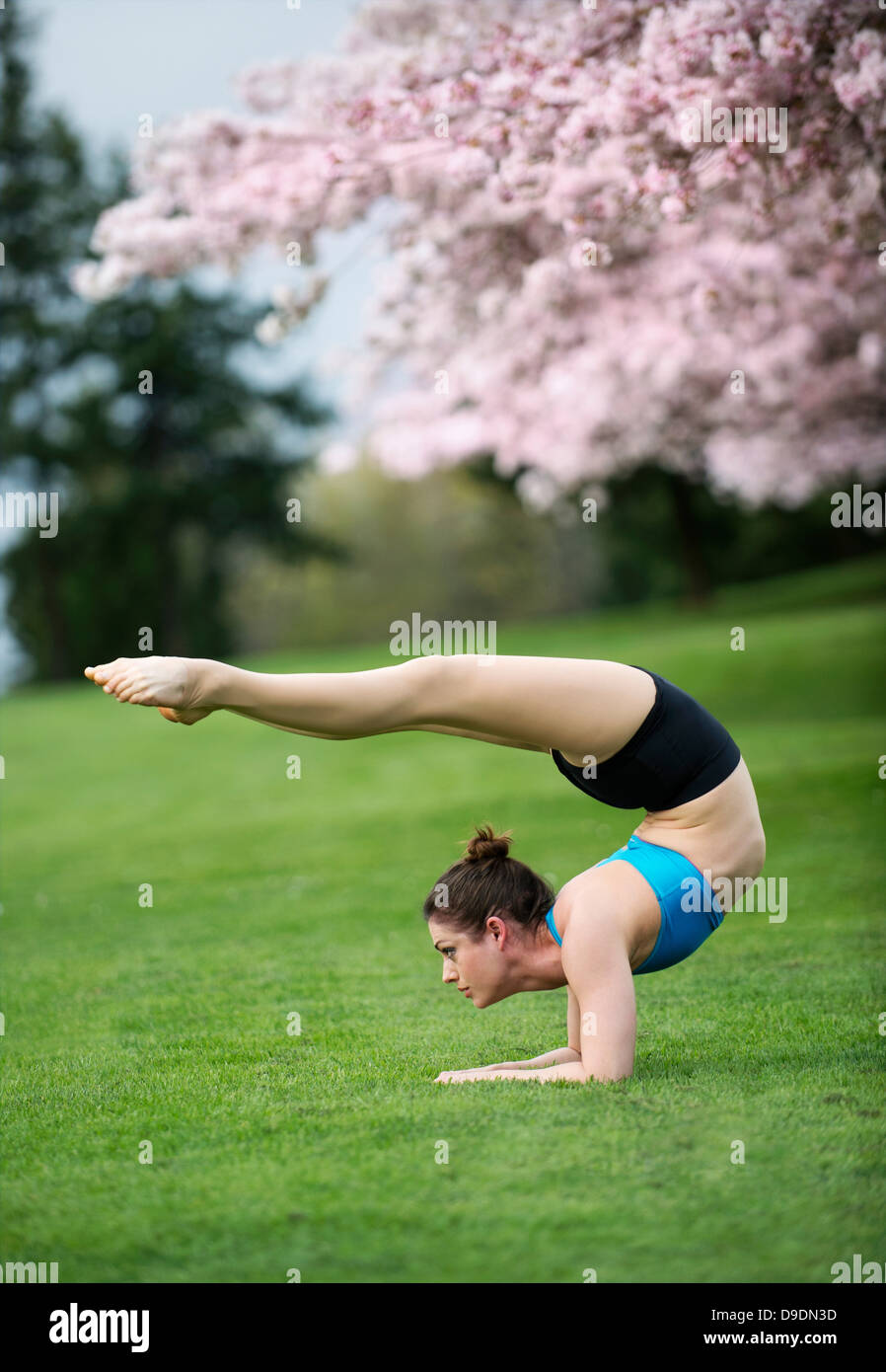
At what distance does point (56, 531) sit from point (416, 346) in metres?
23.0

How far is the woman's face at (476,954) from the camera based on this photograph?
4336 mm

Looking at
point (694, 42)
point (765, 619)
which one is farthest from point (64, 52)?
point (694, 42)

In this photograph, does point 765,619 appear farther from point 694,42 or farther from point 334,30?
point 694,42

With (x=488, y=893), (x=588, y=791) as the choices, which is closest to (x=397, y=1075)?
(x=488, y=893)

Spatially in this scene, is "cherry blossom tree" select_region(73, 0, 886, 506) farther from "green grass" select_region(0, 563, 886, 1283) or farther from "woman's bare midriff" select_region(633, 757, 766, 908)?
"green grass" select_region(0, 563, 886, 1283)

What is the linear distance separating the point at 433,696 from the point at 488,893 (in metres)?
0.76

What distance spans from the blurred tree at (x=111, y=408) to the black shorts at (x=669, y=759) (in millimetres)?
26414

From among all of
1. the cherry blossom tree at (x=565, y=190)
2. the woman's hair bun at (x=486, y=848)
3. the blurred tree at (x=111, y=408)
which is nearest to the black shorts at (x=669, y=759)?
the woman's hair bun at (x=486, y=848)

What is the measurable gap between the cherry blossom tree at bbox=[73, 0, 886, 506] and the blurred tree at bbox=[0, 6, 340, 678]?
17.6 m

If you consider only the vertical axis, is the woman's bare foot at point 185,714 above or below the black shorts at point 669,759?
above

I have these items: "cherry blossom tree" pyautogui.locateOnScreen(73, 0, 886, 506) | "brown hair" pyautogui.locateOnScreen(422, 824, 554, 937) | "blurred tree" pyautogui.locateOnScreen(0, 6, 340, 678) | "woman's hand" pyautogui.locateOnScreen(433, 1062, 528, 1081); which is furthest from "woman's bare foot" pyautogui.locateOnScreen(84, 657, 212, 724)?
"blurred tree" pyautogui.locateOnScreen(0, 6, 340, 678)

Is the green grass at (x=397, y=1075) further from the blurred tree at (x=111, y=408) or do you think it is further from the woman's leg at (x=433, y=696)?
the blurred tree at (x=111, y=408)

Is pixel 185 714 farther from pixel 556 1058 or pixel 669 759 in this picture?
pixel 556 1058
